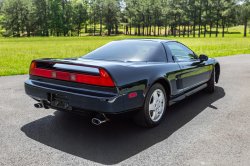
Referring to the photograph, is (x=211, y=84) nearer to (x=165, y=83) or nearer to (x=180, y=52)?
(x=180, y=52)

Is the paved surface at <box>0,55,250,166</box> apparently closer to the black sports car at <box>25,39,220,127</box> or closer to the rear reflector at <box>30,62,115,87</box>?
the black sports car at <box>25,39,220,127</box>

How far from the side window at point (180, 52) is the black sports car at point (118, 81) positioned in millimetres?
28

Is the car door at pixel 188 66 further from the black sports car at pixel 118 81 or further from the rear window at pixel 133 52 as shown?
the rear window at pixel 133 52

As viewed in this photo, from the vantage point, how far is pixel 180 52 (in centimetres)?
462

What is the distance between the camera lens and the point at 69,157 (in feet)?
8.87

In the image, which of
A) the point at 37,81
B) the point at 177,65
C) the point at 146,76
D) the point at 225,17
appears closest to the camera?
the point at 146,76

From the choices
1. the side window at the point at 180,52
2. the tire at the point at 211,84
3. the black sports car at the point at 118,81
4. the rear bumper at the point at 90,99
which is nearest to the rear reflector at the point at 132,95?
the black sports car at the point at 118,81

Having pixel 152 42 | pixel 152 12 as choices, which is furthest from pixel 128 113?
pixel 152 12

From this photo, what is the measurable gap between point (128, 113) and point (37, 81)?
1.47 meters

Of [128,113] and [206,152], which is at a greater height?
[128,113]

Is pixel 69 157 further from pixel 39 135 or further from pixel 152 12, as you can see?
pixel 152 12

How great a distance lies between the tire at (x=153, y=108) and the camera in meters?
3.37

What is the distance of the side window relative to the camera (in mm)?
4359

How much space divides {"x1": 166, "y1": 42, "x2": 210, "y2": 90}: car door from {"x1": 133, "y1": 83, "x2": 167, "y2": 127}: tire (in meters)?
0.68
